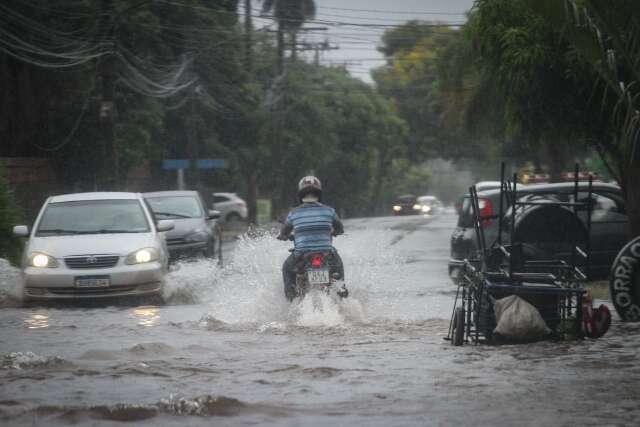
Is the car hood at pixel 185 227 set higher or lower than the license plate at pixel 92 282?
higher

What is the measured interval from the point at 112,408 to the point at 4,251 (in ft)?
49.3

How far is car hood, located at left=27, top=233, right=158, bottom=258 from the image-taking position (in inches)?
585

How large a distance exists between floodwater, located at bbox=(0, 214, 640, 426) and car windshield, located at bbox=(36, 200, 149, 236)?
1.29 metres

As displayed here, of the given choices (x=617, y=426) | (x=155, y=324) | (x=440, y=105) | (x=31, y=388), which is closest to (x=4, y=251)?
(x=155, y=324)

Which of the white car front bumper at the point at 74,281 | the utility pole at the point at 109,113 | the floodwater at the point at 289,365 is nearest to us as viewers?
the floodwater at the point at 289,365

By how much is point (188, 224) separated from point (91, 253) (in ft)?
23.7

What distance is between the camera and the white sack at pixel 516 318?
991cm

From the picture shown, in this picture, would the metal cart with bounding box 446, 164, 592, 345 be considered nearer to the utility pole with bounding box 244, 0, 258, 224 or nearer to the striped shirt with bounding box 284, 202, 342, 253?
the striped shirt with bounding box 284, 202, 342, 253

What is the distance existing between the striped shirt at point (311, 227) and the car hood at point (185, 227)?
942cm

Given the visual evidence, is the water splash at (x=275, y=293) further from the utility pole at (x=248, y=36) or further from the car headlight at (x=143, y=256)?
the utility pole at (x=248, y=36)

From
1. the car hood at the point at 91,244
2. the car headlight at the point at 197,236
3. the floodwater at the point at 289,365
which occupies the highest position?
the car hood at the point at 91,244

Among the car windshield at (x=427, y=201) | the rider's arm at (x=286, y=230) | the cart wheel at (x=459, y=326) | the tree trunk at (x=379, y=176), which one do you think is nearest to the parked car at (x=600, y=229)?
the rider's arm at (x=286, y=230)

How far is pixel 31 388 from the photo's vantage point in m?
8.34

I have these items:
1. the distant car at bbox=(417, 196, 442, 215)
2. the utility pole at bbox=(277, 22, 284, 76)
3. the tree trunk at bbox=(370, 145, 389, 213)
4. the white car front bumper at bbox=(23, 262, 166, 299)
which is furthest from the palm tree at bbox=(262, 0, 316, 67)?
the white car front bumper at bbox=(23, 262, 166, 299)
